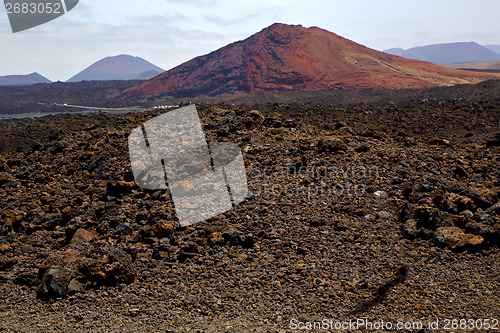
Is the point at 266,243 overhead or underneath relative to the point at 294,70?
underneath

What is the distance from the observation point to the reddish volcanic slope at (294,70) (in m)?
46.5

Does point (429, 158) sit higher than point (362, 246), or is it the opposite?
point (429, 158)

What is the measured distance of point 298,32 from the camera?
5803 cm

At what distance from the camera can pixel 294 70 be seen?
5109cm

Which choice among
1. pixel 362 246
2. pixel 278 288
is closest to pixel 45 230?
pixel 278 288

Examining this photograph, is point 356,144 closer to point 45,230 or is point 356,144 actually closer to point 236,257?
point 236,257

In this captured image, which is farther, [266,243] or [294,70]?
[294,70]

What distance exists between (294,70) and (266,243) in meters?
48.8

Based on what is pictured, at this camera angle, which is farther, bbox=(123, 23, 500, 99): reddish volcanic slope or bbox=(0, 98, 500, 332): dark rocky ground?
bbox=(123, 23, 500, 99): reddish volcanic slope

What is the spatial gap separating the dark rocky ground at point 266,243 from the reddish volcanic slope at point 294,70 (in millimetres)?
39779

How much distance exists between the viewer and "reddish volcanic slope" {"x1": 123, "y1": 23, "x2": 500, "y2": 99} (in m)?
46.5

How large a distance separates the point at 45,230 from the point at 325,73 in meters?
48.0

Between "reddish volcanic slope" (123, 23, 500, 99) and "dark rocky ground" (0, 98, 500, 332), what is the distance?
39.8 metres

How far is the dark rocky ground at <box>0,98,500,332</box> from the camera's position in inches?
149
